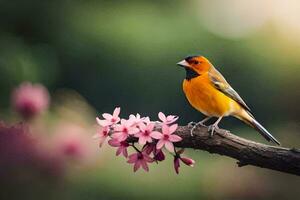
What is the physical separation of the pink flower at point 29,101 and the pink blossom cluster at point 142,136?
3.47 feet

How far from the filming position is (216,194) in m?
3.53

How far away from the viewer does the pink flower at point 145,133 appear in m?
1.74

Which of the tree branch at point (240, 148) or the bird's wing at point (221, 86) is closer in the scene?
the tree branch at point (240, 148)

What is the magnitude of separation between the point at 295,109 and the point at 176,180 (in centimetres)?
236

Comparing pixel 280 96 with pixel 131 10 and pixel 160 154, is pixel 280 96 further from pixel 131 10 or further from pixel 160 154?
pixel 160 154

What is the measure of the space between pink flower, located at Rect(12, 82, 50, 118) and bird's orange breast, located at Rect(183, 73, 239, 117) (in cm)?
83

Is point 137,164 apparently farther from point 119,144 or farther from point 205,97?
point 205,97

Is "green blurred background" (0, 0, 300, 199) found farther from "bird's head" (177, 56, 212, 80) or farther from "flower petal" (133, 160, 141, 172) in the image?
"flower petal" (133, 160, 141, 172)

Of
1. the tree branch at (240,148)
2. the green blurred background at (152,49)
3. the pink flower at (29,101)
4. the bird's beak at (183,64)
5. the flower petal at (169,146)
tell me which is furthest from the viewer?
the green blurred background at (152,49)

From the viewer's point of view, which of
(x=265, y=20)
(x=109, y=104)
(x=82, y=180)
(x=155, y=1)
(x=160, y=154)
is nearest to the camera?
(x=160, y=154)

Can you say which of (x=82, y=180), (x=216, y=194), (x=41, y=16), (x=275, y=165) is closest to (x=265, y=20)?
(x=41, y=16)

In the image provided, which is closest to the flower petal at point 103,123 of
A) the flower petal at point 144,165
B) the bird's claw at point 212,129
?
the flower petal at point 144,165

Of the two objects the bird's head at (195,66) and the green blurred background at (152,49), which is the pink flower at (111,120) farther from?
the green blurred background at (152,49)

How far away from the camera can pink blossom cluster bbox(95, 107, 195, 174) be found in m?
1.74
